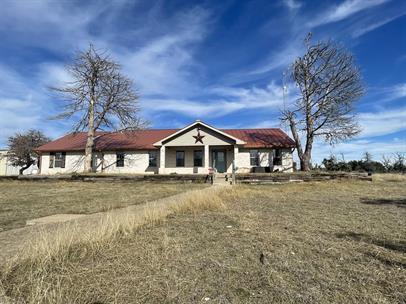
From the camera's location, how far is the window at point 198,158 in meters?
27.4

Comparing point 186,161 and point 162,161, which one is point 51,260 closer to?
point 162,161

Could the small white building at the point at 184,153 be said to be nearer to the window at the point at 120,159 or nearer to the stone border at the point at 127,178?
the window at the point at 120,159

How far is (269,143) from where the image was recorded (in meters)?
26.8

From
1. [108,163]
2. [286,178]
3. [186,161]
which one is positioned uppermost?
[186,161]

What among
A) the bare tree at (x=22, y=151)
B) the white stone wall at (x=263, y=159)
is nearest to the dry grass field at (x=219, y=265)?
the white stone wall at (x=263, y=159)

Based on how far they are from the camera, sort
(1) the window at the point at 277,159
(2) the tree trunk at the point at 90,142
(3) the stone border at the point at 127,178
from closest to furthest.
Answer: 1. (3) the stone border at the point at 127,178
2. (1) the window at the point at 277,159
3. (2) the tree trunk at the point at 90,142

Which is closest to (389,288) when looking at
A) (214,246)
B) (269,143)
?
(214,246)

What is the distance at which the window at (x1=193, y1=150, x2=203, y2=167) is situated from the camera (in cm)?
2738

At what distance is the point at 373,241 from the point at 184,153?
23.3 metres

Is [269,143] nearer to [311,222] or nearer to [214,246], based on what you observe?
[311,222]

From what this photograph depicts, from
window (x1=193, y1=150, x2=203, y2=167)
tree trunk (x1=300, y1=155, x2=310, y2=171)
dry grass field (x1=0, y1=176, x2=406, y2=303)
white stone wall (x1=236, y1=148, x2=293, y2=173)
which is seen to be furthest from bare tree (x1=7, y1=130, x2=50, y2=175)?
dry grass field (x1=0, y1=176, x2=406, y2=303)

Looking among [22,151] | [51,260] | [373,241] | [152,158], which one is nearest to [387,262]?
[373,241]

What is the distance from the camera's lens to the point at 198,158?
27484 millimetres

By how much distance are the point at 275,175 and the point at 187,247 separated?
1627 cm
